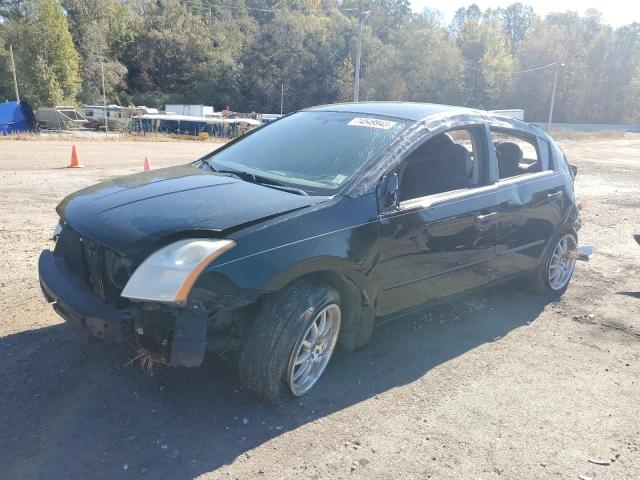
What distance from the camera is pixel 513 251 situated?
4.69m

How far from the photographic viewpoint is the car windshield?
368cm

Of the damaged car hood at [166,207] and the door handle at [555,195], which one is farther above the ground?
the damaged car hood at [166,207]

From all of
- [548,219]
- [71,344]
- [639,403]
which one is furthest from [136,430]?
[548,219]

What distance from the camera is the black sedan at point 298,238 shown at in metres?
2.82

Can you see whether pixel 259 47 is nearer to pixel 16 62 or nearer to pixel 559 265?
pixel 16 62

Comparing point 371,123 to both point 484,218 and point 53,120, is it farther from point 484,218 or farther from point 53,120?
point 53,120

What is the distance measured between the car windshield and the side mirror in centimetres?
20

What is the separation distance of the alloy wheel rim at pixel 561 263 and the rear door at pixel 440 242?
109cm

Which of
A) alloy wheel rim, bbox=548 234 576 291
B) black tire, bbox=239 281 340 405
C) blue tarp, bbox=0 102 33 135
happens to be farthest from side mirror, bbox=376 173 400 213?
blue tarp, bbox=0 102 33 135

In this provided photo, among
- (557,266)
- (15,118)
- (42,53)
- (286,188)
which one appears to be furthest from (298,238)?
(42,53)

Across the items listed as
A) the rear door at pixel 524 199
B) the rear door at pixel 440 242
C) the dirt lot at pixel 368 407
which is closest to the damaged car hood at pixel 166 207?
the rear door at pixel 440 242

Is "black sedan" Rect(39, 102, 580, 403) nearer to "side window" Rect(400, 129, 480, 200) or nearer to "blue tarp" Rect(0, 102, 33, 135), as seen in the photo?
"side window" Rect(400, 129, 480, 200)

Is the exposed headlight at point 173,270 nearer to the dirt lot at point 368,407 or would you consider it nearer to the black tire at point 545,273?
the dirt lot at point 368,407

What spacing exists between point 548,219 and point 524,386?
74.6 inches
